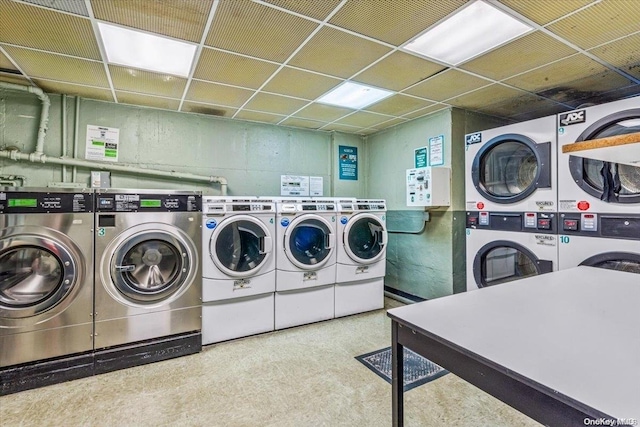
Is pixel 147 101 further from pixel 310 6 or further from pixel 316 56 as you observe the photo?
pixel 310 6

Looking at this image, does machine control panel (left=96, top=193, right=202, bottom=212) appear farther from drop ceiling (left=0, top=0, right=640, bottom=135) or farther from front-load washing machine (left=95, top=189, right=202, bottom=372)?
drop ceiling (left=0, top=0, right=640, bottom=135)

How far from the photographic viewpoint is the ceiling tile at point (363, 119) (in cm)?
373

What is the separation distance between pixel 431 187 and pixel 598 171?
1377 mm

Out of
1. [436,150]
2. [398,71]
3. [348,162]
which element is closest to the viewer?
[398,71]

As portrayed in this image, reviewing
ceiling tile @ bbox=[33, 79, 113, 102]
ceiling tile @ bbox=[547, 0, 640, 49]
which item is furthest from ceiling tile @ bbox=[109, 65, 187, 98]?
ceiling tile @ bbox=[547, 0, 640, 49]

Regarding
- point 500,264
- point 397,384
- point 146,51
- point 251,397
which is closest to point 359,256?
point 500,264

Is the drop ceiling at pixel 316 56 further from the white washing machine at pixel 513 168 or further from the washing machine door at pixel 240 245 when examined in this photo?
the washing machine door at pixel 240 245

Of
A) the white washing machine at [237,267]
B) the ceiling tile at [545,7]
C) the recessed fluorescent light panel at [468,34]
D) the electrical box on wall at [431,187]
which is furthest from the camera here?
the electrical box on wall at [431,187]

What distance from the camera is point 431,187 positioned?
3.35 m

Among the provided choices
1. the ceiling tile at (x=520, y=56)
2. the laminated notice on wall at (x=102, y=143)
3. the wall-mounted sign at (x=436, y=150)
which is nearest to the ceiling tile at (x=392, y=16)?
the ceiling tile at (x=520, y=56)

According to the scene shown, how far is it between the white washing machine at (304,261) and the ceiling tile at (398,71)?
52.9 inches

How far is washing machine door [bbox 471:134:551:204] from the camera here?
265cm

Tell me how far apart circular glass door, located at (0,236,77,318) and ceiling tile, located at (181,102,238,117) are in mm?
1942

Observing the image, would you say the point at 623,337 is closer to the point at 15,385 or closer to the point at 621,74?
the point at 621,74
